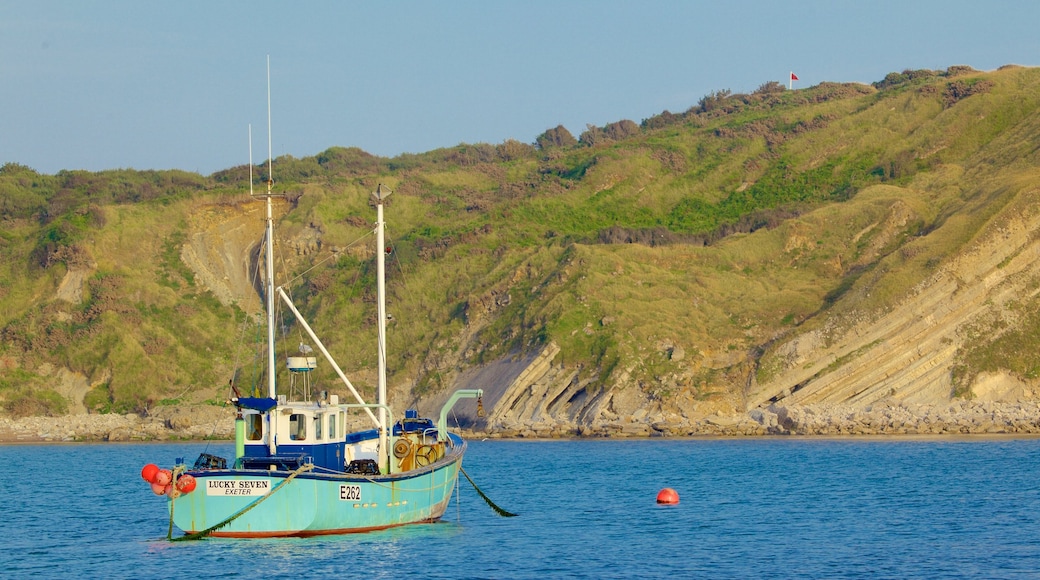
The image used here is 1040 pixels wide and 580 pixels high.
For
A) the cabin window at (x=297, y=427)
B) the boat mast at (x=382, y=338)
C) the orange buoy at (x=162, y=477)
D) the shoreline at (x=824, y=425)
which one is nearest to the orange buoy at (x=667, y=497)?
the boat mast at (x=382, y=338)

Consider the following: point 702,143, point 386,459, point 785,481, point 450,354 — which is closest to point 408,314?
point 450,354

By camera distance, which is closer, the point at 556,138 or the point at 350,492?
the point at 350,492

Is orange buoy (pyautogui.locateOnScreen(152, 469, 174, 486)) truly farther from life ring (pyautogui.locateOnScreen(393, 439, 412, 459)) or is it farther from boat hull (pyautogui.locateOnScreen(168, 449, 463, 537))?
life ring (pyautogui.locateOnScreen(393, 439, 412, 459))

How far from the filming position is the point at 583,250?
90.4 m

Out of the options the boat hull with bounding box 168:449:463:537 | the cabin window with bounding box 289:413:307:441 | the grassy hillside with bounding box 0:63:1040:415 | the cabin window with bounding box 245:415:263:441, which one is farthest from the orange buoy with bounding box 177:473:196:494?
the grassy hillside with bounding box 0:63:1040:415

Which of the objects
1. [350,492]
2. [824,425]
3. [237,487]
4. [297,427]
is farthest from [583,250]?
[237,487]

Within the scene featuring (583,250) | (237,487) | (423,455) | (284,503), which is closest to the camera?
(237,487)

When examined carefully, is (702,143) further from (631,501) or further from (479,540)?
(479,540)

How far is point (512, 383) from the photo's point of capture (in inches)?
3135

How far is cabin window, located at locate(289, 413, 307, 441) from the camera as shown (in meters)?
33.2

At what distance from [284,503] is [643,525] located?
36.8 feet

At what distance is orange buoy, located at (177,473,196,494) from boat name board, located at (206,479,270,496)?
35 cm

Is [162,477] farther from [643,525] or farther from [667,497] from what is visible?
[667,497]

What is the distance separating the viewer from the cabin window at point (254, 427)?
108 feet
